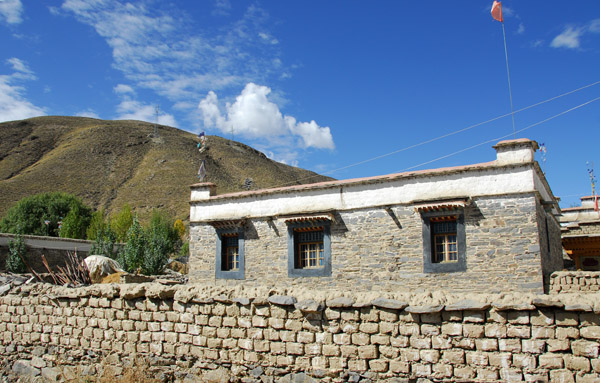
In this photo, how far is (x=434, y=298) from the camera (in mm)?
6027

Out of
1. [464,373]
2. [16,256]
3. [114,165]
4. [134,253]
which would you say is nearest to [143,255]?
[134,253]

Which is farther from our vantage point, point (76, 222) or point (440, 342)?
point (76, 222)

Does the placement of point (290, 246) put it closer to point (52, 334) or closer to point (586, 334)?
point (52, 334)

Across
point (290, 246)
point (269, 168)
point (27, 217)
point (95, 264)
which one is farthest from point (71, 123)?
point (290, 246)

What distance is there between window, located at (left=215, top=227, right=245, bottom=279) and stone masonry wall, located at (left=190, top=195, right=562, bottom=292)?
28 centimetres

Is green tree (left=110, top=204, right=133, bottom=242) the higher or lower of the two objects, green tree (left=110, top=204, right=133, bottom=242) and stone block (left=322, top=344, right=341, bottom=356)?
the higher

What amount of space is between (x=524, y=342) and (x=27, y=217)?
55.7 meters

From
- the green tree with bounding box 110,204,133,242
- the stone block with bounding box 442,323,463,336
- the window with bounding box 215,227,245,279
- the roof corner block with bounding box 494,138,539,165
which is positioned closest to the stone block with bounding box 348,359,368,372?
the stone block with bounding box 442,323,463,336

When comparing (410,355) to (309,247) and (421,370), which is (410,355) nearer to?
(421,370)

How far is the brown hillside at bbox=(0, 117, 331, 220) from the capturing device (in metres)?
Answer: 62.2

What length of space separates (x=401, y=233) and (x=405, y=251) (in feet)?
1.76

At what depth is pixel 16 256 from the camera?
2561cm

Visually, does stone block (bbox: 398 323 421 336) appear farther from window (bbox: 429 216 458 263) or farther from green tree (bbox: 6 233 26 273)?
green tree (bbox: 6 233 26 273)

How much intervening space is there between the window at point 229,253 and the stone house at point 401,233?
36mm
